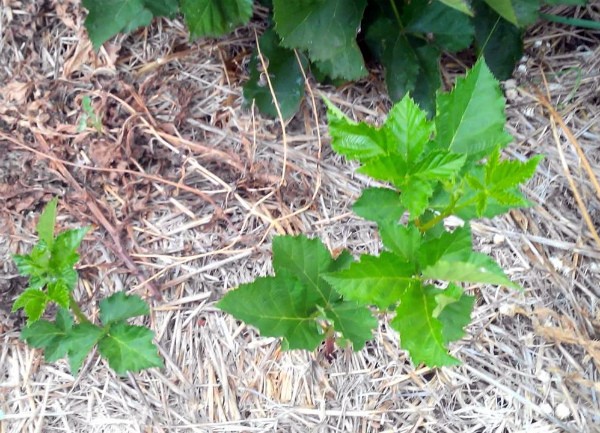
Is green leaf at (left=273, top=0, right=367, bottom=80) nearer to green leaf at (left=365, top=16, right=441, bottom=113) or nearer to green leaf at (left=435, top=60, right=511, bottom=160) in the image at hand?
green leaf at (left=365, top=16, right=441, bottom=113)

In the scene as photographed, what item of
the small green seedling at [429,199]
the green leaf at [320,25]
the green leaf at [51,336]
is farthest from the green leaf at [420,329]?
the green leaf at [51,336]

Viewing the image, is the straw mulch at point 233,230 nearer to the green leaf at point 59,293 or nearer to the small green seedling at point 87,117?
the small green seedling at point 87,117

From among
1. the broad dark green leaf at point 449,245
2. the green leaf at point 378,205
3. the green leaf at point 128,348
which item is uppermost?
the green leaf at point 378,205

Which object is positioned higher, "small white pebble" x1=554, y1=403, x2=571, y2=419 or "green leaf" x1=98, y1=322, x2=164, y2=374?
"green leaf" x1=98, y1=322, x2=164, y2=374

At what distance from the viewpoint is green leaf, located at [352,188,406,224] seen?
0.83m

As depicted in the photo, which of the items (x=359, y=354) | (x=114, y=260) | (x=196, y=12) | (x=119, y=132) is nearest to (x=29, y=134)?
(x=119, y=132)

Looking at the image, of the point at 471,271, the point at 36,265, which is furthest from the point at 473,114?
the point at 36,265

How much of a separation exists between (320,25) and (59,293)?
2.04ft

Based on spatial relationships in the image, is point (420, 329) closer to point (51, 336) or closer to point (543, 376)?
point (543, 376)

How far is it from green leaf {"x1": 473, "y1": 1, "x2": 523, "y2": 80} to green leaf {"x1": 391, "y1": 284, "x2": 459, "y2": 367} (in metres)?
0.65

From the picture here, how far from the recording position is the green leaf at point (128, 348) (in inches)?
41.2

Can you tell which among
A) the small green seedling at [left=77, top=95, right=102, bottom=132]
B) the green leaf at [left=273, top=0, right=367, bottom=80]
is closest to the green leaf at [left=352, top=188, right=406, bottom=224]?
the green leaf at [left=273, top=0, right=367, bottom=80]

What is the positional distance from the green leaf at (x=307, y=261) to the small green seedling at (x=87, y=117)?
1.72 feet

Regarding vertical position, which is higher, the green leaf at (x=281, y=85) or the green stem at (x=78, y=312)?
the green leaf at (x=281, y=85)
